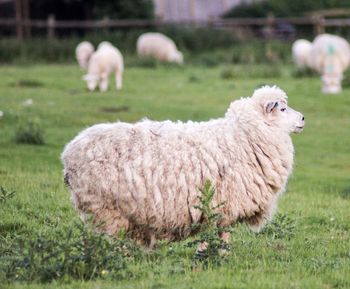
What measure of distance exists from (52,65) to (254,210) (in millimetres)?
24450

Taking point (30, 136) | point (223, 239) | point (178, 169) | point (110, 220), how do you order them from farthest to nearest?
point (30, 136) < point (223, 239) < point (178, 169) < point (110, 220)

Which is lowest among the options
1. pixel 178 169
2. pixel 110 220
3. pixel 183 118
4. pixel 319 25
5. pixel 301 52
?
pixel 183 118

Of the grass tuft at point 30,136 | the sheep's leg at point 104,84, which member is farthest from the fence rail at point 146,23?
the grass tuft at point 30,136

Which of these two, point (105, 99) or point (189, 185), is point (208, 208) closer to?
point (189, 185)

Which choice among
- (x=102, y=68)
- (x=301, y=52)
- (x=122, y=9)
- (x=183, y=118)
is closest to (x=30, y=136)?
(x=183, y=118)

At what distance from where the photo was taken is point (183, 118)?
19156 mm

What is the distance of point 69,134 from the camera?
54.7 ft

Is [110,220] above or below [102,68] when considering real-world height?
below

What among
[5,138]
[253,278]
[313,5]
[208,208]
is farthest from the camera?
[313,5]

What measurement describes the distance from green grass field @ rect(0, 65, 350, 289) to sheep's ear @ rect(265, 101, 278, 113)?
1.27m

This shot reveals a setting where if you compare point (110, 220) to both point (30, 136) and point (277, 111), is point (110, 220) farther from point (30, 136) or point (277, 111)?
point (30, 136)

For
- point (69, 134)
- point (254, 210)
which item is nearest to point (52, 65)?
point (69, 134)

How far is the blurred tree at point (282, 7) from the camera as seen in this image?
43.7 meters

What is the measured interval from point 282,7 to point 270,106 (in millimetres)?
36056
